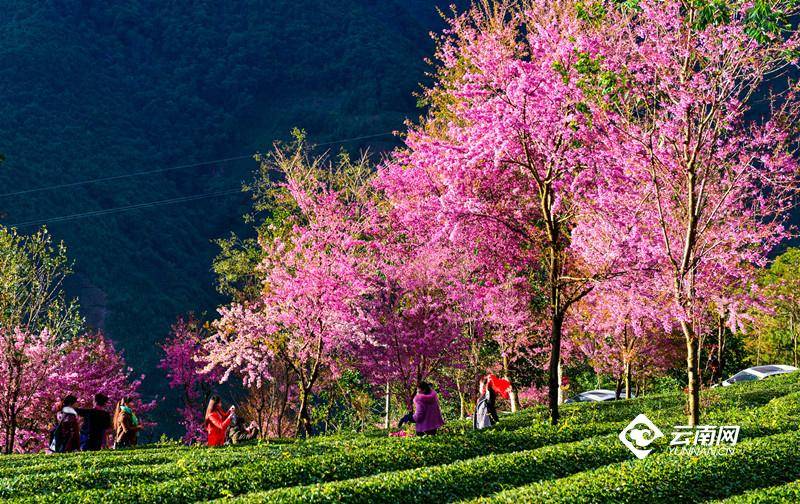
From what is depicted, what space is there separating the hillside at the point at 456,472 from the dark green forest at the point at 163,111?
52077 millimetres

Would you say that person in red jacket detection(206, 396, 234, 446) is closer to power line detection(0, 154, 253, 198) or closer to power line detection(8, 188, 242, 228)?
power line detection(8, 188, 242, 228)

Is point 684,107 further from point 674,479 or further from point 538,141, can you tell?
point 674,479

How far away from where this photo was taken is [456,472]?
10867 mm

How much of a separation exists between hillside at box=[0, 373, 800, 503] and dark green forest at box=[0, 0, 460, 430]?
2050 inches

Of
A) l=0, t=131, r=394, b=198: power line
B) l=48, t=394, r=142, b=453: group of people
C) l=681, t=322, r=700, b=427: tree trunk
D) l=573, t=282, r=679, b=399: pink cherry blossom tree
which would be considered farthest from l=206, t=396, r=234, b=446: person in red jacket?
l=0, t=131, r=394, b=198: power line

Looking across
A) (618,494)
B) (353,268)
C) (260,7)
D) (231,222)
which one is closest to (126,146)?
(231,222)

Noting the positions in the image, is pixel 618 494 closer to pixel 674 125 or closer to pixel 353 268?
pixel 674 125

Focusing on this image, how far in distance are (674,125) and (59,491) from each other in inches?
552

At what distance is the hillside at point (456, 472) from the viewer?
9.71 meters

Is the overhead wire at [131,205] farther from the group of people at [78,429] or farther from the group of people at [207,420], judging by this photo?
the group of people at [78,429]

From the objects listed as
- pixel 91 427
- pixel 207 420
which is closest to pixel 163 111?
pixel 91 427

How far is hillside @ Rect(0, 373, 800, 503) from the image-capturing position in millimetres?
9706

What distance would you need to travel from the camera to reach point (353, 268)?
21266mm

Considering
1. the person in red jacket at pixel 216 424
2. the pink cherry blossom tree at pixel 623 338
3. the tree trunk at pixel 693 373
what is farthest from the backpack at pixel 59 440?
the pink cherry blossom tree at pixel 623 338
